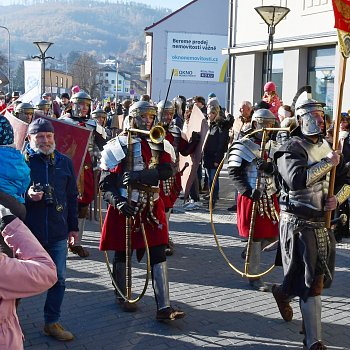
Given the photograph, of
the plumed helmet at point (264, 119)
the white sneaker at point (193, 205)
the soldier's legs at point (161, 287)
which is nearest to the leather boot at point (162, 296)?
the soldier's legs at point (161, 287)

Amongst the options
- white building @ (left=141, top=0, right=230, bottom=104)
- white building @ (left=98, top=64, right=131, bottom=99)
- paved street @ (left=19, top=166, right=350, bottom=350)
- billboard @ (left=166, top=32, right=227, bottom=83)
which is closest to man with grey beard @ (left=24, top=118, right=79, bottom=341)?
paved street @ (left=19, top=166, right=350, bottom=350)

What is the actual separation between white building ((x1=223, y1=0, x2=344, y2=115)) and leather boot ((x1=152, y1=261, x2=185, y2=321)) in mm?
10708

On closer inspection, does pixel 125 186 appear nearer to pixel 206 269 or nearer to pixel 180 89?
pixel 206 269

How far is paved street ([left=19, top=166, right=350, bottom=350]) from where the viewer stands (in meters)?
4.87

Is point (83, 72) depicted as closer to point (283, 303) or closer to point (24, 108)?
point (24, 108)

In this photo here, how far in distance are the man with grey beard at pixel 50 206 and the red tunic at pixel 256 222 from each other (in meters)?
2.15

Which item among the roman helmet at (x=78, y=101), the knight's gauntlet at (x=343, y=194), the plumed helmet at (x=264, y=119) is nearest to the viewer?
the knight's gauntlet at (x=343, y=194)

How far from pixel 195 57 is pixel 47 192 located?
37.3 m

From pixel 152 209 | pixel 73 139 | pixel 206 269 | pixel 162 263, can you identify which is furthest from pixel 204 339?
pixel 73 139

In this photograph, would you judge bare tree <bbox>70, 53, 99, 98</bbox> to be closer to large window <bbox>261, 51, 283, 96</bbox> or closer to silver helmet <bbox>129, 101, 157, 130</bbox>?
large window <bbox>261, 51, 283, 96</bbox>

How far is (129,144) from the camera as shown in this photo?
5.27 meters

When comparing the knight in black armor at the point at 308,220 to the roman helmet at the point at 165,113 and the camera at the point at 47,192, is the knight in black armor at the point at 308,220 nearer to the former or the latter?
the camera at the point at 47,192

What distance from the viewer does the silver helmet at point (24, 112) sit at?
27.5 ft

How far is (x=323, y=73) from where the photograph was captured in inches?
639
